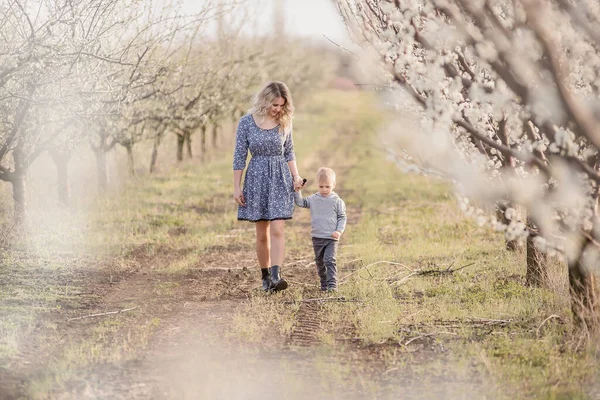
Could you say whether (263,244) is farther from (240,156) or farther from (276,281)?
(240,156)

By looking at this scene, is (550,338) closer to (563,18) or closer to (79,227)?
(563,18)

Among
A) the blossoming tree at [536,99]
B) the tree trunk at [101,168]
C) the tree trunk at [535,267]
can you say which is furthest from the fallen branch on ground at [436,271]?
the tree trunk at [101,168]

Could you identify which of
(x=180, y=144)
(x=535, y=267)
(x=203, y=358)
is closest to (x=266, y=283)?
(x=203, y=358)

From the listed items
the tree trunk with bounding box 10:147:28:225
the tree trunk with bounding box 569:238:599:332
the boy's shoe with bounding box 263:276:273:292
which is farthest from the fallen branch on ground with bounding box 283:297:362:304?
the tree trunk with bounding box 10:147:28:225

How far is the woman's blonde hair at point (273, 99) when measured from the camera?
6.77 metres

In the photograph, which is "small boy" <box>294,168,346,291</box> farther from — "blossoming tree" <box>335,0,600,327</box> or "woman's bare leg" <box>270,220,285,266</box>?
"blossoming tree" <box>335,0,600,327</box>

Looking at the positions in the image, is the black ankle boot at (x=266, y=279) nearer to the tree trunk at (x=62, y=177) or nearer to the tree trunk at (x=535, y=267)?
the tree trunk at (x=535, y=267)

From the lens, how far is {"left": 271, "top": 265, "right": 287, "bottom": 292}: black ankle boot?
22.5 feet

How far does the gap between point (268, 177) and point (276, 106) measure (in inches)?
27.0

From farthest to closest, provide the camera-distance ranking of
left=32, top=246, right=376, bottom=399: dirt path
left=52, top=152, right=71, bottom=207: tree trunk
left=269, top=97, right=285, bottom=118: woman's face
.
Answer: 1. left=52, top=152, right=71, bottom=207: tree trunk
2. left=269, top=97, right=285, bottom=118: woman's face
3. left=32, top=246, right=376, bottom=399: dirt path

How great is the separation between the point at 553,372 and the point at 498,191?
1.74 meters

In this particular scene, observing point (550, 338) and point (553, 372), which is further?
point (550, 338)

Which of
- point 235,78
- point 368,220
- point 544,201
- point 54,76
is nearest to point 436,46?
point 544,201

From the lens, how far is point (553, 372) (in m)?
4.53
